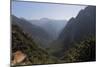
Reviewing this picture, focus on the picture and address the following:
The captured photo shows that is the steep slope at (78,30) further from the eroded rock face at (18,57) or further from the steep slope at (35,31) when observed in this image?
the eroded rock face at (18,57)

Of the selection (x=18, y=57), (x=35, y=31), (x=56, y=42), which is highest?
(x=35, y=31)

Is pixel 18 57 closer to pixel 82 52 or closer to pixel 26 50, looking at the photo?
pixel 26 50

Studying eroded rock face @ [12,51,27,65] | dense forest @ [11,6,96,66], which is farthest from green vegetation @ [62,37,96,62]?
eroded rock face @ [12,51,27,65]

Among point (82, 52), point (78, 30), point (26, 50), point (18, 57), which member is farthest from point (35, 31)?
point (82, 52)

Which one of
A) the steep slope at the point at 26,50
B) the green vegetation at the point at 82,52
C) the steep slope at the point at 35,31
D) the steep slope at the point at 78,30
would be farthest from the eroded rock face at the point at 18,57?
the green vegetation at the point at 82,52

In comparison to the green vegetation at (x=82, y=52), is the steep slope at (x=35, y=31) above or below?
above

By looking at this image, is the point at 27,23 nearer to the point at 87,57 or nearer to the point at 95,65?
the point at 87,57
